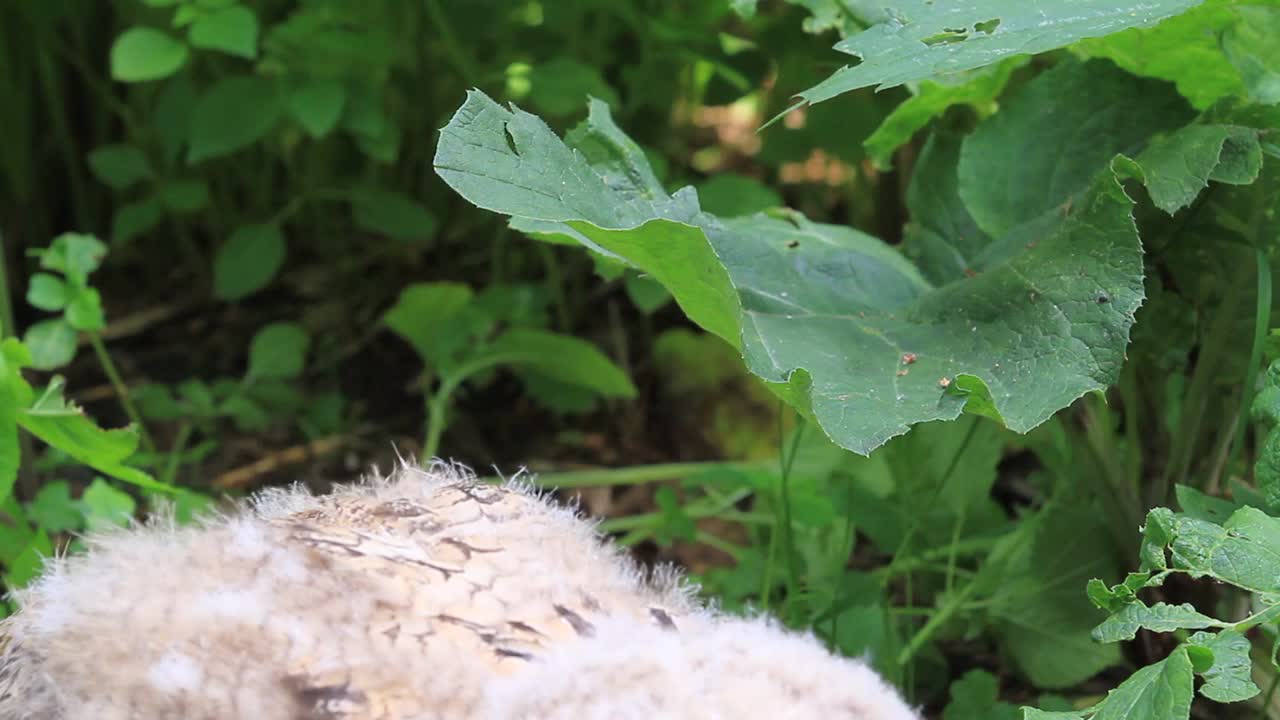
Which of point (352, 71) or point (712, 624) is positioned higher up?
point (352, 71)


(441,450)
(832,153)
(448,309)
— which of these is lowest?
(441,450)

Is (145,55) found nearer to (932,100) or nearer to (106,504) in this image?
(106,504)

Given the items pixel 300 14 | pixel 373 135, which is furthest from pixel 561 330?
pixel 300 14

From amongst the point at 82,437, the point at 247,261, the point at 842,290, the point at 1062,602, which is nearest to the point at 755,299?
the point at 842,290

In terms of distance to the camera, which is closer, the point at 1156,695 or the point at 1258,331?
the point at 1156,695

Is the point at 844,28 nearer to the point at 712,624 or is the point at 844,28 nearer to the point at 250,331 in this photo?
the point at 712,624

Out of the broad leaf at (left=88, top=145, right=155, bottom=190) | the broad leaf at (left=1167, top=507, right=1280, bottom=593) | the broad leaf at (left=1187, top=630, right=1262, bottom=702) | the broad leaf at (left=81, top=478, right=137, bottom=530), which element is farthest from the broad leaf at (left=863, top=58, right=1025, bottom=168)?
the broad leaf at (left=88, top=145, right=155, bottom=190)
